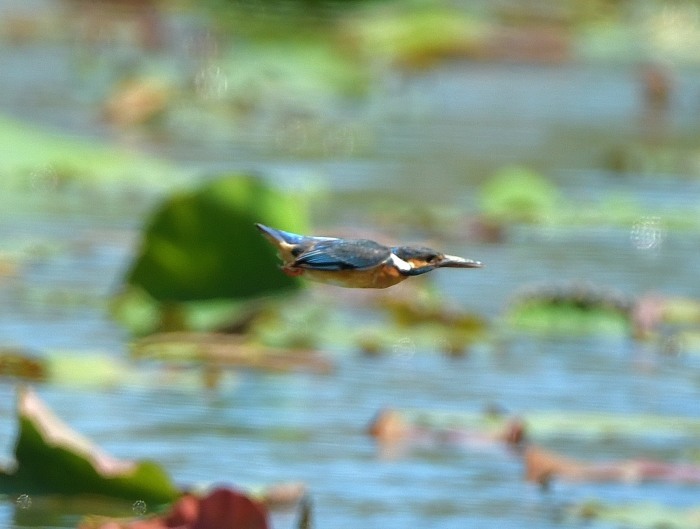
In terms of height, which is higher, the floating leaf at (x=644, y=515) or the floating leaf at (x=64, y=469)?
the floating leaf at (x=64, y=469)

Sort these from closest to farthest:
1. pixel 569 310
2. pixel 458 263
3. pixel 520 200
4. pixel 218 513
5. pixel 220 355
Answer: pixel 458 263 → pixel 218 513 → pixel 220 355 → pixel 569 310 → pixel 520 200

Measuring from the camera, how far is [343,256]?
170cm

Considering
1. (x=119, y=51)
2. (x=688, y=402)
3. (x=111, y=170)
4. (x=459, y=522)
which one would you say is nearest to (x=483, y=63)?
(x=119, y=51)

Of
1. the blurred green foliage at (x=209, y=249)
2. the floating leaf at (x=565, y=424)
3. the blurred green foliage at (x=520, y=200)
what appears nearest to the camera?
the floating leaf at (x=565, y=424)

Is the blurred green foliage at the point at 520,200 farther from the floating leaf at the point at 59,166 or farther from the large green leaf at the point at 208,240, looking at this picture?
the large green leaf at the point at 208,240

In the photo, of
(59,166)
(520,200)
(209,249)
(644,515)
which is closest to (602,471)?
(644,515)

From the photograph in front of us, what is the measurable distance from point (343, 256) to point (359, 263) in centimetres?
1

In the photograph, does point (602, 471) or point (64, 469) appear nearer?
point (64, 469)

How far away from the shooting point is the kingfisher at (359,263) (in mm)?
1689

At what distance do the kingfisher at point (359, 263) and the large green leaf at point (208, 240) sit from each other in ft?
5.19

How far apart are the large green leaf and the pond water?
0.46 ft

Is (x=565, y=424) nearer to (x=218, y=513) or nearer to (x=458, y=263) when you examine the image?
(x=218, y=513)

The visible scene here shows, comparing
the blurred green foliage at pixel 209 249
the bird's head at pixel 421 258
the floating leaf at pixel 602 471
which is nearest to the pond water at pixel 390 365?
the floating leaf at pixel 602 471

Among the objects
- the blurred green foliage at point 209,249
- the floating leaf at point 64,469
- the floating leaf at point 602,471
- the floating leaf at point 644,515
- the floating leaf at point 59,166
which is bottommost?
the floating leaf at point 644,515
